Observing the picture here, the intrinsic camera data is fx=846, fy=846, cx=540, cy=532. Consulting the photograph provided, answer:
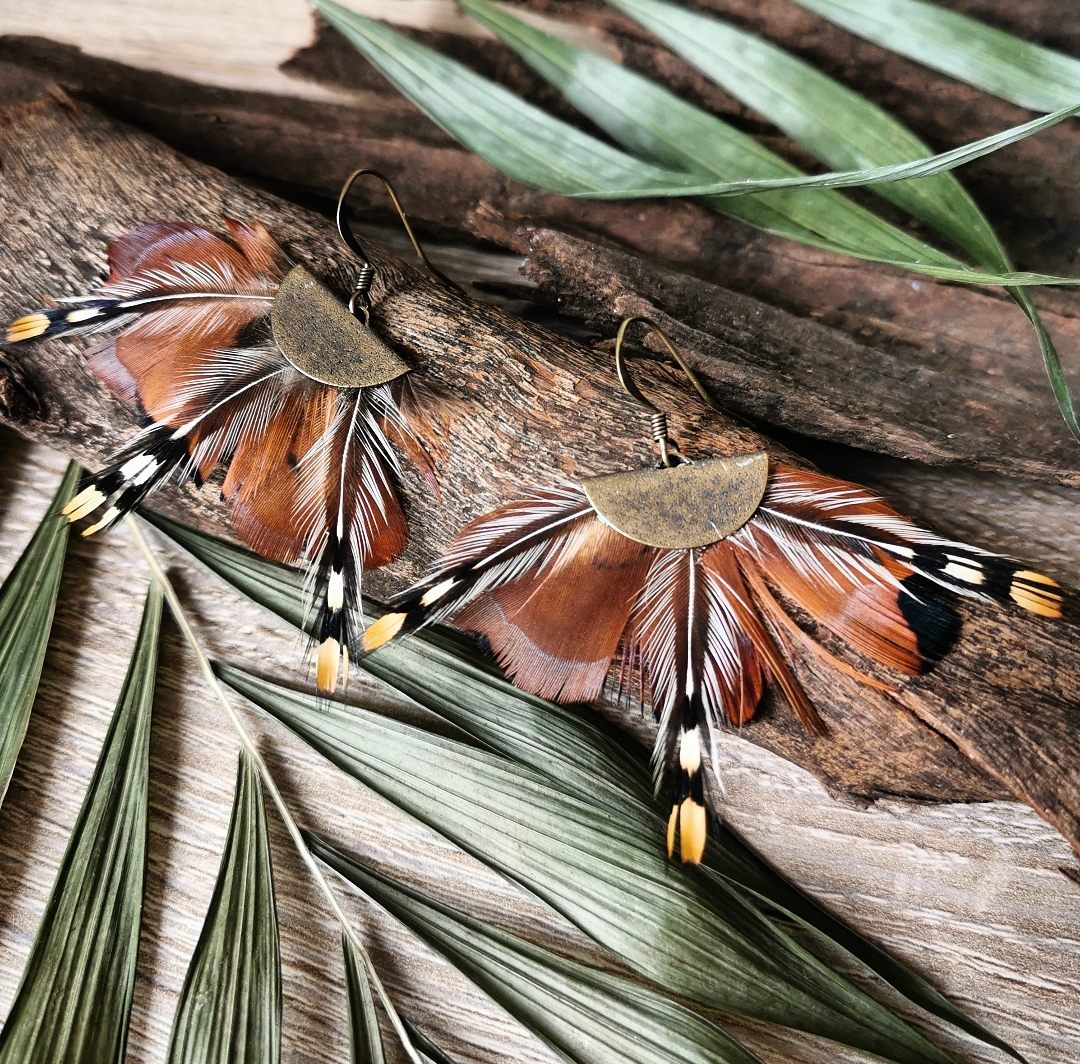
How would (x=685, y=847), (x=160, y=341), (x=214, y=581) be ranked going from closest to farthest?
(x=685, y=847)
(x=160, y=341)
(x=214, y=581)

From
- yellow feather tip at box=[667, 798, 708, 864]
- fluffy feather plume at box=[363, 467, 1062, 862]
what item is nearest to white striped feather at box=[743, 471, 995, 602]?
fluffy feather plume at box=[363, 467, 1062, 862]

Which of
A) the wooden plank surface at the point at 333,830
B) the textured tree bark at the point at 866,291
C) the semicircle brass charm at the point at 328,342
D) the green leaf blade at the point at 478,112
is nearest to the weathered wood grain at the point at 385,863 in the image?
the wooden plank surface at the point at 333,830

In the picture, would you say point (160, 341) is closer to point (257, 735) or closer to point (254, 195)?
point (254, 195)

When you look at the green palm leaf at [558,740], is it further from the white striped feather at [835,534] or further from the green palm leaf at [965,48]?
the green palm leaf at [965,48]

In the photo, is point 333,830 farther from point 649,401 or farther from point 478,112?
point 478,112

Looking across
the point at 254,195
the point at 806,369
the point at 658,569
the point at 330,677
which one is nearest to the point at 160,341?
the point at 254,195

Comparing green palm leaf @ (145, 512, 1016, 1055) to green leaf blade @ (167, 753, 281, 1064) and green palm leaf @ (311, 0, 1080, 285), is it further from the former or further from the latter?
green palm leaf @ (311, 0, 1080, 285)
